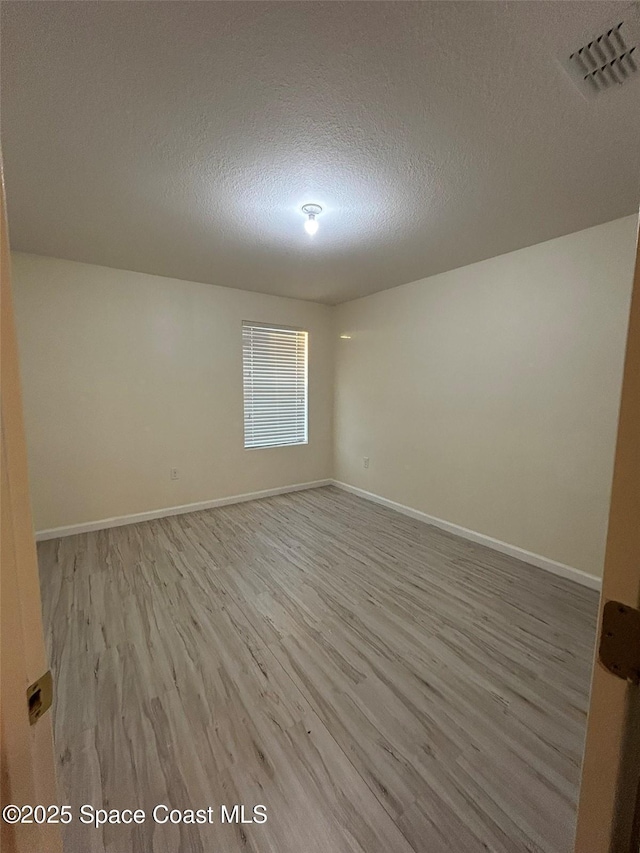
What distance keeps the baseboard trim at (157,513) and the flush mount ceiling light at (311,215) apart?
2938mm

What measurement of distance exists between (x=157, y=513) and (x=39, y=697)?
3.42 metres

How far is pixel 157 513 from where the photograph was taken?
11.7 feet

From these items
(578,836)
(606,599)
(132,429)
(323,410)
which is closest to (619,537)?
(606,599)

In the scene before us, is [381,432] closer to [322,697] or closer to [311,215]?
[311,215]

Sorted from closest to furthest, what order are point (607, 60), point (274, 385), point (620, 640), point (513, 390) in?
point (620, 640) → point (607, 60) → point (513, 390) → point (274, 385)

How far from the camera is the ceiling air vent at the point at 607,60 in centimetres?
104

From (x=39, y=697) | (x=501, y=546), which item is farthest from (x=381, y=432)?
(x=39, y=697)

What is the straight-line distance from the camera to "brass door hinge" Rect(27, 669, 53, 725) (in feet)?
1.46

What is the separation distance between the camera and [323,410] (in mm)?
4719

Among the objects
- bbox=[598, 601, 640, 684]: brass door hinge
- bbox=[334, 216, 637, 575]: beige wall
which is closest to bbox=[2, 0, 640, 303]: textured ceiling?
bbox=[334, 216, 637, 575]: beige wall

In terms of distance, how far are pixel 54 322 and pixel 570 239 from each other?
4.11 metres

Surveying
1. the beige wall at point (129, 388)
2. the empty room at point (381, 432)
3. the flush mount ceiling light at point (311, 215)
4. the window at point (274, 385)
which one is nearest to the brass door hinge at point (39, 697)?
the empty room at point (381, 432)

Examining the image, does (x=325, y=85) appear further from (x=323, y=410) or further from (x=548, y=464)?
(x=323, y=410)

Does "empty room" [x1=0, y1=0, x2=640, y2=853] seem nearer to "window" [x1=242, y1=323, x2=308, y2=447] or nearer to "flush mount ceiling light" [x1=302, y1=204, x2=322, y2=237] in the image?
"flush mount ceiling light" [x1=302, y1=204, x2=322, y2=237]
